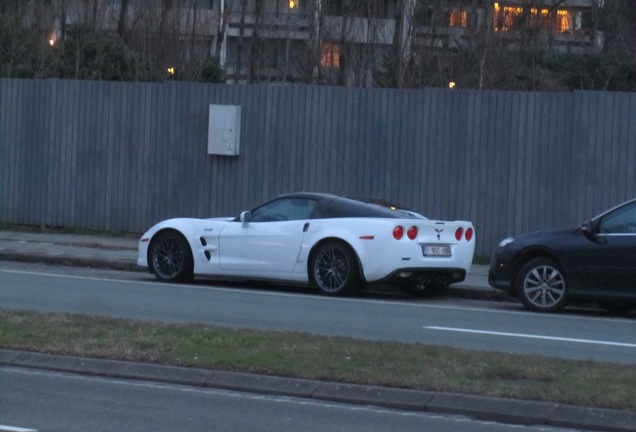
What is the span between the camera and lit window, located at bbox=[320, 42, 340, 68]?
35156 mm

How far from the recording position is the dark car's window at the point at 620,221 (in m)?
14.1

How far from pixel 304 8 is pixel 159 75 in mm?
9593

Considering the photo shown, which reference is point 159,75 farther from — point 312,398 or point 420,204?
point 312,398

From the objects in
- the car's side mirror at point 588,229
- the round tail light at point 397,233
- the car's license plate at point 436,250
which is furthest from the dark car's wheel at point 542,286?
the round tail light at point 397,233

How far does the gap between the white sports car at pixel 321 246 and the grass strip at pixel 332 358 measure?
4.34m

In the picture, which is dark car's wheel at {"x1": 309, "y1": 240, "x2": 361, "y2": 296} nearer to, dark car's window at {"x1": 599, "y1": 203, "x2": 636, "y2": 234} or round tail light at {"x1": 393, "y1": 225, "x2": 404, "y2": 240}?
round tail light at {"x1": 393, "y1": 225, "x2": 404, "y2": 240}

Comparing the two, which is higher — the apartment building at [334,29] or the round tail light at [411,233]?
the apartment building at [334,29]

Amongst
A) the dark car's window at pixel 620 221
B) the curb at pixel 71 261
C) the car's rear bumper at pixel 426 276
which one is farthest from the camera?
the curb at pixel 71 261

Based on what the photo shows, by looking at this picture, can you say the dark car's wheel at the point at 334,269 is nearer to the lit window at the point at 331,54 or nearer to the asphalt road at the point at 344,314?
the asphalt road at the point at 344,314

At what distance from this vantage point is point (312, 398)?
29.3ft

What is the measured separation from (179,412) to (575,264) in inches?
279

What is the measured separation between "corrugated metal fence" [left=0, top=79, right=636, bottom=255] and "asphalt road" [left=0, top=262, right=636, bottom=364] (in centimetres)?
449

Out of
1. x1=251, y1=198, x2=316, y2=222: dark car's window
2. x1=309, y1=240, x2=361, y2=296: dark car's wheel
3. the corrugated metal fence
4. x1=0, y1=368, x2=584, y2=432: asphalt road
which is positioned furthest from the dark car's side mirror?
x1=0, y1=368, x2=584, y2=432: asphalt road

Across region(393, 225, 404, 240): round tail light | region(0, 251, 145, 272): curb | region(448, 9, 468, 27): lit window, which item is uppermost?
region(448, 9, 468, 27): lit window
